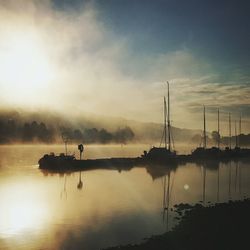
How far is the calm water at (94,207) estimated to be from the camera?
96.6 ft

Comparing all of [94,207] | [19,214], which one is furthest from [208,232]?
[19,214]

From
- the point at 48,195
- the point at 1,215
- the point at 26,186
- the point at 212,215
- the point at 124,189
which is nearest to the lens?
the point at 212,215

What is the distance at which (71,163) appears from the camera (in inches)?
3873

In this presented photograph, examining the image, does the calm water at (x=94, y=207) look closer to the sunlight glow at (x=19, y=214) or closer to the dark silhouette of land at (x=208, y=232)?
the sunlight glow at (x=19, y=214)

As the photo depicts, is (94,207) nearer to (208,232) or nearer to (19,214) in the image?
(19,214)

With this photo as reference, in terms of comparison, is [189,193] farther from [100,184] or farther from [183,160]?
[183,160]

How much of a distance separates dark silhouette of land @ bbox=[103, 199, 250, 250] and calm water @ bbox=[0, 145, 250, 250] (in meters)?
2.73

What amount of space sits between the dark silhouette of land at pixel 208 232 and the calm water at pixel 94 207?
2.73 meters

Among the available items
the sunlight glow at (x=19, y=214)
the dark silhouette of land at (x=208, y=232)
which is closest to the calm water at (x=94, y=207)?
the sunlight glow at (x=19, y=214)

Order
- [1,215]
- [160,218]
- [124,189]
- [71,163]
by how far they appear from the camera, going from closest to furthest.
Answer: [160,218]
[1,215]
[124,189]
[71,163]

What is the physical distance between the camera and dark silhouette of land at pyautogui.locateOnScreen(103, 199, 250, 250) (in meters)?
23.6

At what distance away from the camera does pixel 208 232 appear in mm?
26797

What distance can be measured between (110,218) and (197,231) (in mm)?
11543

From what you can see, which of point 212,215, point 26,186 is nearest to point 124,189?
point 26,186
